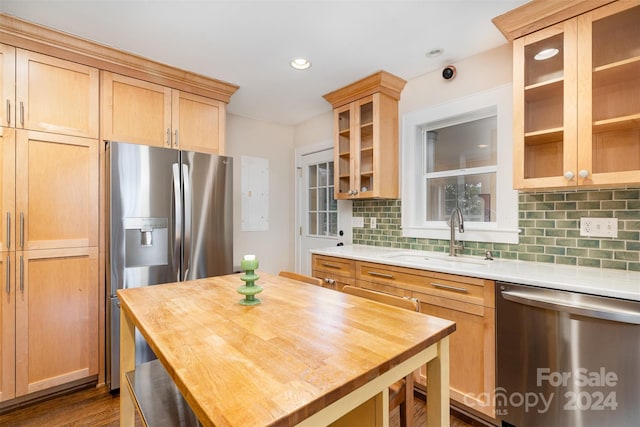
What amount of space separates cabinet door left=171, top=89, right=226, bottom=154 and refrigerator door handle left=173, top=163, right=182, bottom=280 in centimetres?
Result: 37

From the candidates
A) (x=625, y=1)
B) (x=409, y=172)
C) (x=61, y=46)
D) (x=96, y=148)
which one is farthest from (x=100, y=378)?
(x=625, y=1)

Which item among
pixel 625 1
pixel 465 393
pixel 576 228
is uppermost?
pixel 625 1

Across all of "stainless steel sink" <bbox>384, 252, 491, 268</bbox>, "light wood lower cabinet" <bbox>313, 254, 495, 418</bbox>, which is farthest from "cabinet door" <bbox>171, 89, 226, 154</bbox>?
"light wood lower cabinet" <bbox>313, 254, 495, 418</bbox>

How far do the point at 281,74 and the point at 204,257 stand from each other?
172 cm

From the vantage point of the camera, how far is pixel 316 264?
9.21 feet

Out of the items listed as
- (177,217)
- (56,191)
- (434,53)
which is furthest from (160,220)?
(434,53)

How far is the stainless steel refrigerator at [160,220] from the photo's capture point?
7.10ft

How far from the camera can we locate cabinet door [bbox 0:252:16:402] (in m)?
1.92

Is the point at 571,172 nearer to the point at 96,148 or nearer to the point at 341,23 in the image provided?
the point at 341,23

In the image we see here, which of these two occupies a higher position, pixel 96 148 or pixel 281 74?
pixel 281 74

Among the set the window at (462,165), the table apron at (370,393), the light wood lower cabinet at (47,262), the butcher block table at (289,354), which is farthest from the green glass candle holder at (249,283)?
the window at (462,165)

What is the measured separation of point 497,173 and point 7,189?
10.9 ft

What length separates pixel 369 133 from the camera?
2.83 meters

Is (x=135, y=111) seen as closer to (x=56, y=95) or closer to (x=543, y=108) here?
(x=56, y=95)
